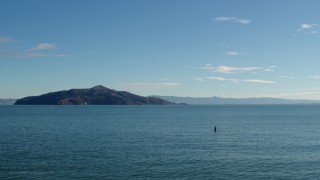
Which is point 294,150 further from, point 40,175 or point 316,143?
point 40,175

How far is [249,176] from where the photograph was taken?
186 ft

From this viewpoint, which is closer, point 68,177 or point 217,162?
point 68,177

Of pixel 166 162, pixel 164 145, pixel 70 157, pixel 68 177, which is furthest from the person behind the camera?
pixel 164 145

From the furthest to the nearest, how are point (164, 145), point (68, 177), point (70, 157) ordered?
point (164, 145) → point (70, 157) → point (68, 177)

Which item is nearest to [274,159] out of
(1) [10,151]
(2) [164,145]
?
(2) [164,145]

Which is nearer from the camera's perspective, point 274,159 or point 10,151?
point 274,159

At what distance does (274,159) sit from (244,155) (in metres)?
6.42

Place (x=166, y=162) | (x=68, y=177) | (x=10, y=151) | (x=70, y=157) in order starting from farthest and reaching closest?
(x=10, y=151), (x=70, y=157), (x=166, y=162), (x=68, y=177)

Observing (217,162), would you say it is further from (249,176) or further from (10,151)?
(10,151)

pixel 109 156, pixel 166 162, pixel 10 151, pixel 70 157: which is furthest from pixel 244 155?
pixel 10 151

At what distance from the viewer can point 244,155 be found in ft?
248

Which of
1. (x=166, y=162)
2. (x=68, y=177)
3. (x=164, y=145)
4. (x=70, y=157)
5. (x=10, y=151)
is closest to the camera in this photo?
(x=68, y=177)

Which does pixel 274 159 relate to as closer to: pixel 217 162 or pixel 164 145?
pixel 217 162

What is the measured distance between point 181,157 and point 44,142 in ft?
130
